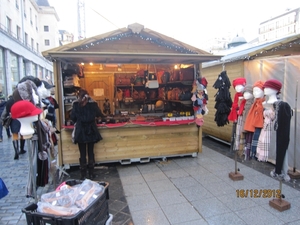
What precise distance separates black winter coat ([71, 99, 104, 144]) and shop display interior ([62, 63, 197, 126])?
3.13 feet

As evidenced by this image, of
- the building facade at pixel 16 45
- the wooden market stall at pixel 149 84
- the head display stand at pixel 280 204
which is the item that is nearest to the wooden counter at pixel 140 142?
the wooden market stall at pixel 149 84

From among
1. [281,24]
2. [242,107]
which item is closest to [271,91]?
[242,107]

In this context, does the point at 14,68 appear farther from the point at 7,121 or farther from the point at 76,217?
the point at 76,217

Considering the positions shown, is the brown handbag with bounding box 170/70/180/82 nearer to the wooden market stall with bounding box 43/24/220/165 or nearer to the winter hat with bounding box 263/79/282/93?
the wooden market stall with bounding box 43/24/220/165

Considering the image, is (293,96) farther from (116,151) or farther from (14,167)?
(14,167)

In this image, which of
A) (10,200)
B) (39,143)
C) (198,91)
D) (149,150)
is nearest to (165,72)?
(198,91)

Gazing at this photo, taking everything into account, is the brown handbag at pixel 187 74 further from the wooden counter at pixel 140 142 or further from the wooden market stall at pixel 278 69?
the wooden counter at pixel 140 142

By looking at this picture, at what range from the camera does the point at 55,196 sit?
2043 millimetres

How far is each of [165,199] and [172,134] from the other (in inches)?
79.8
